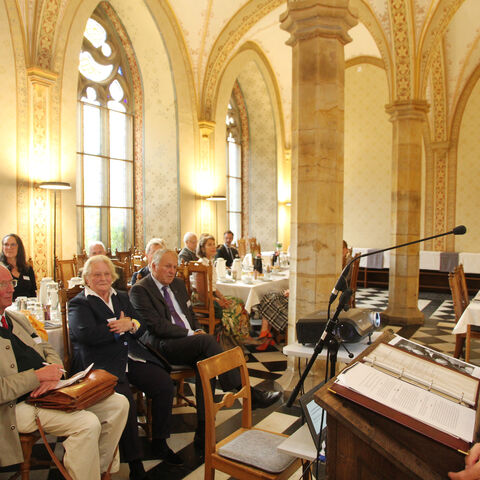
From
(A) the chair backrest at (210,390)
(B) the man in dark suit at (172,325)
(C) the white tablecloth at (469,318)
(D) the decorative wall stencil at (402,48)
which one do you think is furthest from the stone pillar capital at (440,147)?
(A) the chair backrest at (210,390)

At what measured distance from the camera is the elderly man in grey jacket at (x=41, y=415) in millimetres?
2361

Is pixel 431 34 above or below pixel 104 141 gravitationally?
above

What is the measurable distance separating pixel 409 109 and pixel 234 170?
21.8 feet

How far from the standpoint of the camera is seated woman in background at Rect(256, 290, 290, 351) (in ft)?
20.0

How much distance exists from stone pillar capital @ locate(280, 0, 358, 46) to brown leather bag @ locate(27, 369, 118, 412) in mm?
3301

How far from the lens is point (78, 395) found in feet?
7.97

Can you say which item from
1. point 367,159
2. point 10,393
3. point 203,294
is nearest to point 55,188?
point 203,294

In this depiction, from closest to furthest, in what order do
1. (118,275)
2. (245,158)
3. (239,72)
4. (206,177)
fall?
(118,275) → (206,177) → (239,72) → (245,158)

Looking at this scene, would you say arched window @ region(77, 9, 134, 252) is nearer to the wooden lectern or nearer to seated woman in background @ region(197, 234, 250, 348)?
seated woman in background @ region(197, 234, 250, 348)

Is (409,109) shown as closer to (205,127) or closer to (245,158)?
(205,127)

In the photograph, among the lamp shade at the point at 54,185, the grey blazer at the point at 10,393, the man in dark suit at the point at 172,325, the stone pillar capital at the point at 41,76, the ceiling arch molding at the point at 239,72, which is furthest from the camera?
the ceiling arch molding at the point at 239,72

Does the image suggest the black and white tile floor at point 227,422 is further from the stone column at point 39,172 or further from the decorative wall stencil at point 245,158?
the decorative wall stencil at point 245,158

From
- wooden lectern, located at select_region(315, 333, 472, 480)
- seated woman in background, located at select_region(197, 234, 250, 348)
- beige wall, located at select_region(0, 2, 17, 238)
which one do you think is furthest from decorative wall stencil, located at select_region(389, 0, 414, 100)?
wooden lectern, located at select_region(315, 333, 472, 480)

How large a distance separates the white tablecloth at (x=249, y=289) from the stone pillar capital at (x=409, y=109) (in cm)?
368
